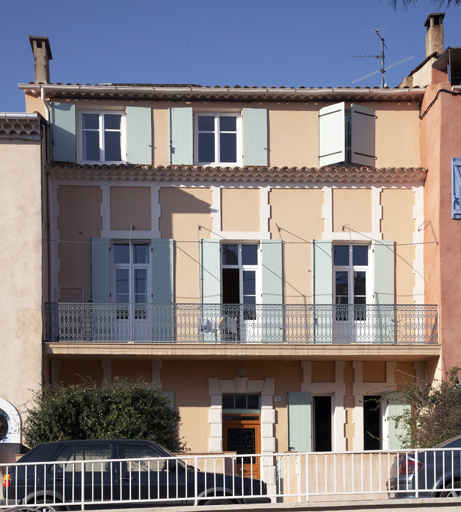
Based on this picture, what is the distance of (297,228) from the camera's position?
21875 mm

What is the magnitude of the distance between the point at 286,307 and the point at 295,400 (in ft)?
7.42

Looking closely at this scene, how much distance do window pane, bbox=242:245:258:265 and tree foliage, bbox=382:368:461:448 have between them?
15.1 feet

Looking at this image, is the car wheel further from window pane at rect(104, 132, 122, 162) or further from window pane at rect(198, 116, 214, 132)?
window pane at rect(198, 116, 214, 132)

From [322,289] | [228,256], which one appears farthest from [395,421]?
[228,256]

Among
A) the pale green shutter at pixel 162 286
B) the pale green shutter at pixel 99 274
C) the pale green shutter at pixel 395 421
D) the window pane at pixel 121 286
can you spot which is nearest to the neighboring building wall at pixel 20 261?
the pale green shutter at pixel 99 274

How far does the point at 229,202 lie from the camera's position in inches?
858

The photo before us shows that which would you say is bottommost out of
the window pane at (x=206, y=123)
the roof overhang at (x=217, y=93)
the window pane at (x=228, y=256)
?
the window pane at (x=228, y=256)

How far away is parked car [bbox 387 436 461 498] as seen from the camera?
13.4 m

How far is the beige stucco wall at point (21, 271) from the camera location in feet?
64.5

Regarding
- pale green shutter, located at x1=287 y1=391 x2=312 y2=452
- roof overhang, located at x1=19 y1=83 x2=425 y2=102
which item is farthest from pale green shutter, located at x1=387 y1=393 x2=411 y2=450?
roof overhang, located at x1=19 y1=83 x2=425 y2=102

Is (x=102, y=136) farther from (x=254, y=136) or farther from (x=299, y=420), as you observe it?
(x=299, y=420)

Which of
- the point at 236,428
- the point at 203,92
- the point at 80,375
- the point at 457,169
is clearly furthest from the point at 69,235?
the point at 457,169

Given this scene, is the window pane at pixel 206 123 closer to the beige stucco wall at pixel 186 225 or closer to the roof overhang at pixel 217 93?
the roof overhang at pixel 217 93

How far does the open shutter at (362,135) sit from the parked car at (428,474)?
392 inches
